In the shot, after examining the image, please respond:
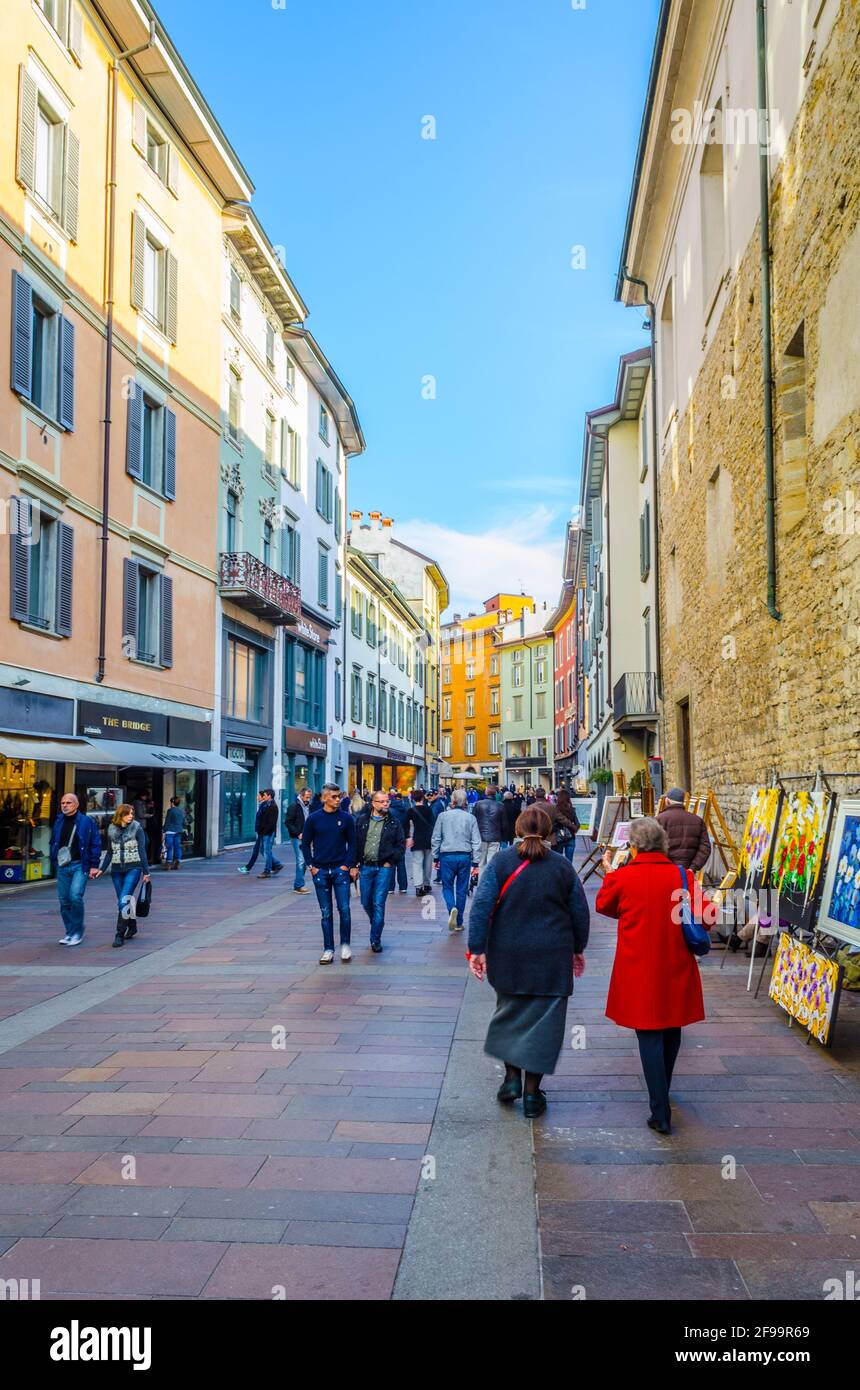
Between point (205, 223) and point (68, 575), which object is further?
point (205, 223)

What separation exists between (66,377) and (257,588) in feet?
29.6

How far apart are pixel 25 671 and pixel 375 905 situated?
875 cm

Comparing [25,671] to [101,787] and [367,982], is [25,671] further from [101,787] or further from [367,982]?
[367,982]

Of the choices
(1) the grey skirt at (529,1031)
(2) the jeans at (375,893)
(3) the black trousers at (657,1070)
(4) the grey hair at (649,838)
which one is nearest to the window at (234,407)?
(2) the jeans at (375,893)

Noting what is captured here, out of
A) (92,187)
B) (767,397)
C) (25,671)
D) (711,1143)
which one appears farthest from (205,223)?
(711,1143)

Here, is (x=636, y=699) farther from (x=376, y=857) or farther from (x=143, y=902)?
(x=376, y=857)

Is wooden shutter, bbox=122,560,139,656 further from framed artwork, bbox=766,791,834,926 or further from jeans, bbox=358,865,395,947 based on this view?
framed artwork, bbox=766,791,834,926

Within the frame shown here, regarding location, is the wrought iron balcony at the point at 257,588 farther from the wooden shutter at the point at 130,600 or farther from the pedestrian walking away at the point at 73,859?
the pedestrian walking away at the point at 73,859

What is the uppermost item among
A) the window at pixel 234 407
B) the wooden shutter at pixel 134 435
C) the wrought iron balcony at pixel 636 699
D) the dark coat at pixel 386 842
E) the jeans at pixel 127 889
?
the window at pixel 234 407

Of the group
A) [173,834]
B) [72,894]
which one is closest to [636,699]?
[173,834]

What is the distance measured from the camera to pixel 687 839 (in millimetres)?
10484

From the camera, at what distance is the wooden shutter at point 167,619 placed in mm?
22391

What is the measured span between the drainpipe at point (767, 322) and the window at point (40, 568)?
1117cm
